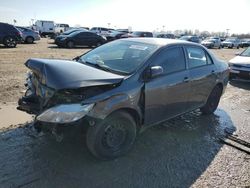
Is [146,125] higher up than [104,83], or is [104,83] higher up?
[104,83]

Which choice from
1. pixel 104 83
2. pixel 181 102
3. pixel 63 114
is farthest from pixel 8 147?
pixel 181 102

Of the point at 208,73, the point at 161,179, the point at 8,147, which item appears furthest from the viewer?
the point at 208,73

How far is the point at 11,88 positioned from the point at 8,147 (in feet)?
11.9

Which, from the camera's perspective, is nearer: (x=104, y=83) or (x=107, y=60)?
(x=104, y=83)

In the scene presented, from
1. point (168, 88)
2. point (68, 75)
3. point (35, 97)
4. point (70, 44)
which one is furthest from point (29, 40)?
point (68, 75)

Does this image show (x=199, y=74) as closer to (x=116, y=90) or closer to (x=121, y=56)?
(x=121, y=56)

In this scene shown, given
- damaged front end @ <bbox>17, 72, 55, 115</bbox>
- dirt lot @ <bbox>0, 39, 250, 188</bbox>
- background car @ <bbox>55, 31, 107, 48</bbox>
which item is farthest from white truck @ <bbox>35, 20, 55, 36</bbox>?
damaged front end @ <bbox>17, 72, 55, 115</bbox>

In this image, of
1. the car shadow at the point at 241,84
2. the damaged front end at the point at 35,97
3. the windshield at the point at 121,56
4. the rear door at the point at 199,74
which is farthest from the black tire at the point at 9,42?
the rear door at the point at 199,74

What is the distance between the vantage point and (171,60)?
470 cm

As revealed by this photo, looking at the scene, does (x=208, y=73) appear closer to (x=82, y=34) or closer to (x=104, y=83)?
(x=104, y=83)

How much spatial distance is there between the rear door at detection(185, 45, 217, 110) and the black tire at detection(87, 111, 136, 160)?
5.55ft

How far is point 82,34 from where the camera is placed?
72.3ft

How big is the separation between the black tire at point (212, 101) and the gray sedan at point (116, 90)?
820 millimetres

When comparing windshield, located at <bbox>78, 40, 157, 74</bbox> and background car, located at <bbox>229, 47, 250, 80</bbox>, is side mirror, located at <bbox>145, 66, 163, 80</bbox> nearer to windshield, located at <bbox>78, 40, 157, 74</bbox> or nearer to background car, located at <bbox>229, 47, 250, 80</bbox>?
windshield, located at <bbox>78, 40, 157, 74</bbox>
